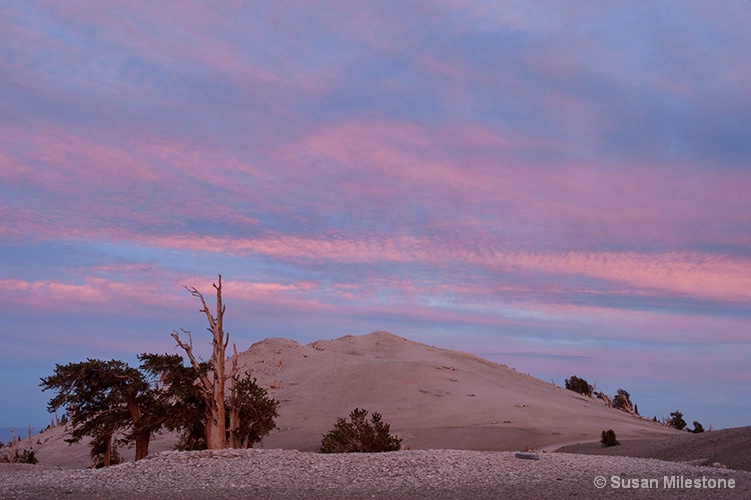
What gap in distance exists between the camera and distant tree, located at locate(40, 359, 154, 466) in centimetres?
2869

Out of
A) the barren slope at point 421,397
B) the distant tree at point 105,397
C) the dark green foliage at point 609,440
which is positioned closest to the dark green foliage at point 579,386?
the barren slope at point 421,397

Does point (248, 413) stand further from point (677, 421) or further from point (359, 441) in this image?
point (677, 421)

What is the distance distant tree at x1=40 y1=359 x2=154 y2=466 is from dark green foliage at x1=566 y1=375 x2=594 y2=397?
60091mm

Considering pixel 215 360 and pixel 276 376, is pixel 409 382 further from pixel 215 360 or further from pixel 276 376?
pixel 215 360

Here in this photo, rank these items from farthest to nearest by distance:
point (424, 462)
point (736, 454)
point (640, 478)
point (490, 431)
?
point (490, 431) → point (736, 454) → point (424, 462) → point (640, 478)

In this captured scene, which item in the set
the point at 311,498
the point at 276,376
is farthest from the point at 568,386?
the point at 311,498

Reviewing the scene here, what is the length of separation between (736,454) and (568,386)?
58.3 m

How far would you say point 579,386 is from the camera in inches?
3187

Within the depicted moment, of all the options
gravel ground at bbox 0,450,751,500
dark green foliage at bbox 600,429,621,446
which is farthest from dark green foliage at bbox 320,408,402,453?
dark green foliage at bbox 600,429,621,446

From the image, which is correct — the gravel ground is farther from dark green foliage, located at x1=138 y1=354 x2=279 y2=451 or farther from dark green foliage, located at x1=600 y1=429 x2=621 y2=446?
dark green foliage, located at x1=600 y1=429 x2=621 y2=446

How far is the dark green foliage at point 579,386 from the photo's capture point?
79738 mm

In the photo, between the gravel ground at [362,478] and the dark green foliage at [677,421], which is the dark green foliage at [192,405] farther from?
the dark green foliage at [677,421]

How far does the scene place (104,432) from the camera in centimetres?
2905

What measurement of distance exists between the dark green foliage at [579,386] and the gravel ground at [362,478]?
199ft
